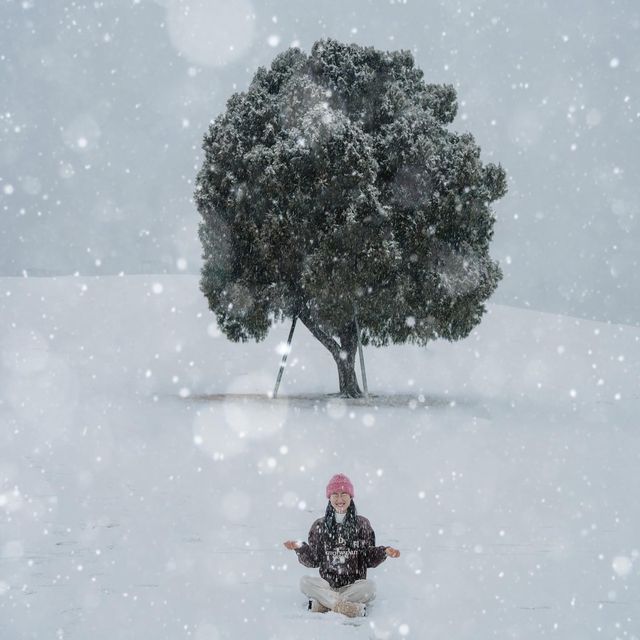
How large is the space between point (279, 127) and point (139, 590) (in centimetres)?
1813

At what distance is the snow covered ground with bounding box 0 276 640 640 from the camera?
6.14 m

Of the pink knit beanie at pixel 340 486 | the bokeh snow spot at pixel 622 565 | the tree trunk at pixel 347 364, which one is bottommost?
the pink knit beanie at pixel 340 486

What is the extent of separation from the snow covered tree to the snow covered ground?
9.78ft

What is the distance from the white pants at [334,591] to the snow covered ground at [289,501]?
0.15 meters

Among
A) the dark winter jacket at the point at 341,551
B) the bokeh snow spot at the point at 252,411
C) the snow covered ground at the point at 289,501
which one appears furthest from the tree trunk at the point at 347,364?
the dark winter jacket at the point at 341,551

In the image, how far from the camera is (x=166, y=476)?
40.5 feet

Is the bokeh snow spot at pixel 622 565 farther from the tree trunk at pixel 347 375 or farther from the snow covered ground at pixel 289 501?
the tree trunk at pixel 347 375

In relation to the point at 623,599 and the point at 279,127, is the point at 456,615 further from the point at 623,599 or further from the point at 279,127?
the point at 279,127

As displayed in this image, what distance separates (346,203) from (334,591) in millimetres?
16188

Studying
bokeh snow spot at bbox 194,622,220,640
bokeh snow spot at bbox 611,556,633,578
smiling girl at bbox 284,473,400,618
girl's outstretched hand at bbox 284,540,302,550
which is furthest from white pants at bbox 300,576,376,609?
→ bokeh snow spot at bbox 611,556,633,578

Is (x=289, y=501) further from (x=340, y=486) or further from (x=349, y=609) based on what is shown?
(x=349, y=609)

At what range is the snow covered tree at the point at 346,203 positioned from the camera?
841 inches

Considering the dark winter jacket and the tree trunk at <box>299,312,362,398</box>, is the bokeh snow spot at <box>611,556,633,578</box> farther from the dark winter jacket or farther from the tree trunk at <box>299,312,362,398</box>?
the tree trunk at <box>299,312,362,398</box>

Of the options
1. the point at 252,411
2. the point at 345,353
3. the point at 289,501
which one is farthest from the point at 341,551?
the point at 345,353
